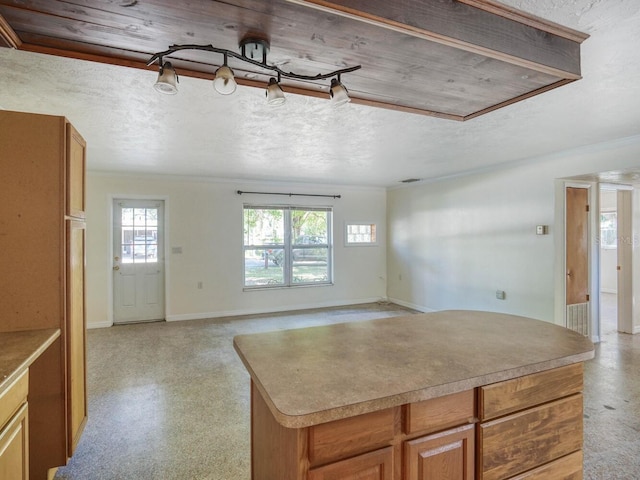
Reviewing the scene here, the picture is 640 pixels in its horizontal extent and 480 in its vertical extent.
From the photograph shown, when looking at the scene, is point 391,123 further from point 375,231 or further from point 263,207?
point 375,231

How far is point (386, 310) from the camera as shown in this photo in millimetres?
6305

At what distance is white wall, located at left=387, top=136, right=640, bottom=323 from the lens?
4.08 m

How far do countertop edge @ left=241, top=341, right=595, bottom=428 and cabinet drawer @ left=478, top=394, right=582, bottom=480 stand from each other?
202mm

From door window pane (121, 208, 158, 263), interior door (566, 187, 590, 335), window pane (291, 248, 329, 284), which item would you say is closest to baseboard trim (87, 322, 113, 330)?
door window pane (121, 208, 158, 263)

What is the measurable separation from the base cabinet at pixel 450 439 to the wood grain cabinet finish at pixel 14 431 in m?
0.91

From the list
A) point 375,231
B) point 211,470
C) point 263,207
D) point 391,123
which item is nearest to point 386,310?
point 375,231

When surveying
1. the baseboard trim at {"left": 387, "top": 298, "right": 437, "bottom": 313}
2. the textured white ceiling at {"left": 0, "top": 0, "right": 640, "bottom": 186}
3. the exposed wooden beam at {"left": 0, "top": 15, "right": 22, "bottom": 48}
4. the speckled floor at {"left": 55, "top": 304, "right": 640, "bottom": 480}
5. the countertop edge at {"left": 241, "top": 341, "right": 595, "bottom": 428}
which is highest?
the textured white ceiling at {"left": 0, "top": 0, "right": 640, "bottom": 186}

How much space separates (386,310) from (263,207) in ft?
9.56

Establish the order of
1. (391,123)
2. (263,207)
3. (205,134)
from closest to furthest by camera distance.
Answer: (391,123), (205,134), (263,207)

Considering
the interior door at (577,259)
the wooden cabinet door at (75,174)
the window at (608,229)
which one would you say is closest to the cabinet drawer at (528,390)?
the wooden cabinet door at (75,174)

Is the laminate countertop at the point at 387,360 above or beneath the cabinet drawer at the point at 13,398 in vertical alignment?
above

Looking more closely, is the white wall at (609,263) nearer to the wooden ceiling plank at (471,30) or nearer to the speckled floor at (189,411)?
the speckled floor at (189,411)

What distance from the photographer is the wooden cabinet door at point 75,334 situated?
1915 mm

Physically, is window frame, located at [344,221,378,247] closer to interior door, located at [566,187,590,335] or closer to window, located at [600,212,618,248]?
interior door, located at [566,187,590,335]
